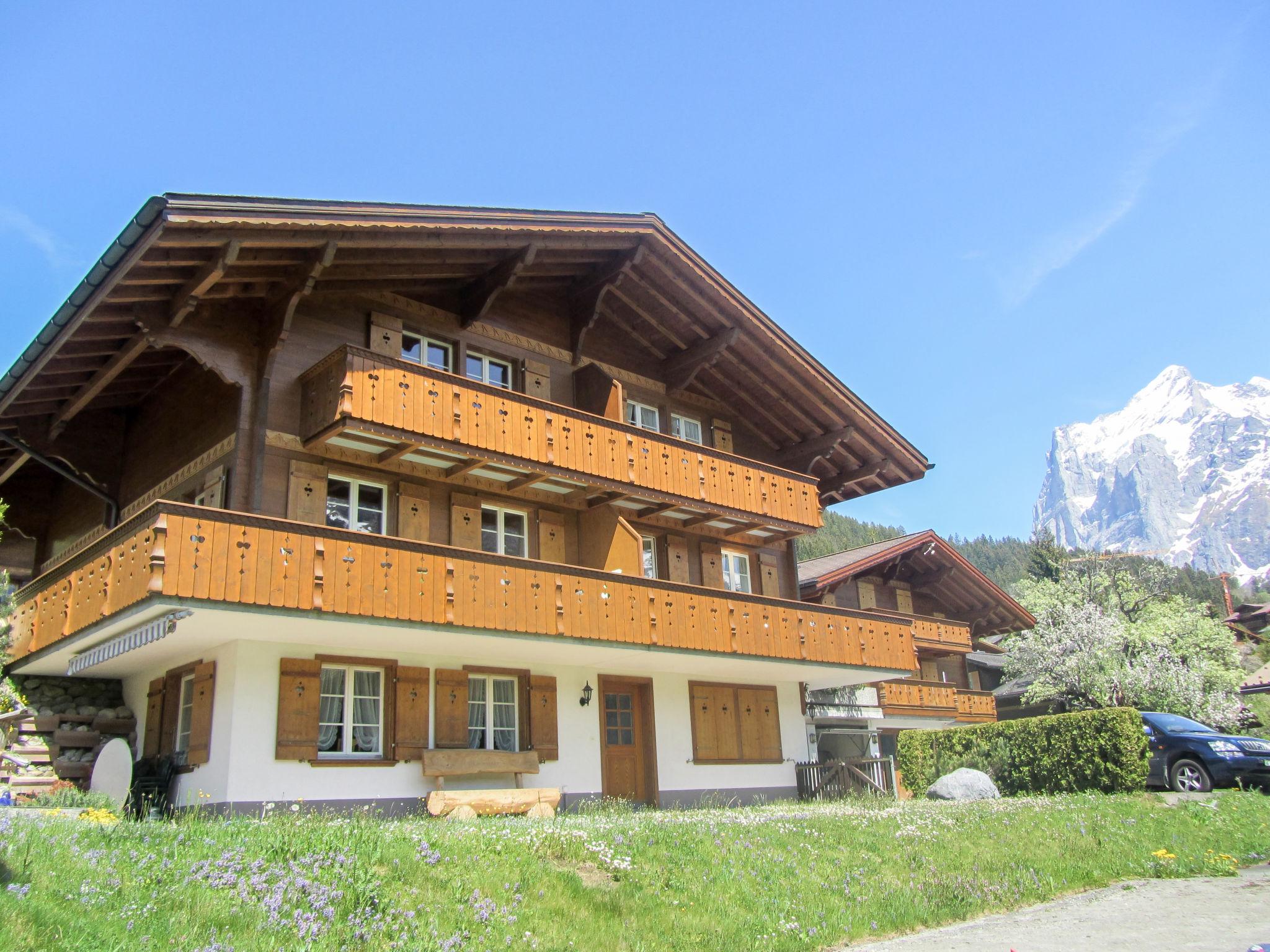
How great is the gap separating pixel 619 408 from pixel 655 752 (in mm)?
6728

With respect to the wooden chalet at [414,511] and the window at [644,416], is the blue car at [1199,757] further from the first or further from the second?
the window at [644,416]

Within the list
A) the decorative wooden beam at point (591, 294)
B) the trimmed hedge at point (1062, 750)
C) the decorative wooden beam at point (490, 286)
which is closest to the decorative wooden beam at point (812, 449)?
the decorative wooden beam at point (591, 294)

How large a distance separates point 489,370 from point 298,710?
25.9 ft

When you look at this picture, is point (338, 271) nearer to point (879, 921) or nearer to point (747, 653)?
point (747, 653)

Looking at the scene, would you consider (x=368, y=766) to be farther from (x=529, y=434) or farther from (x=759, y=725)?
(x=759, y=725)

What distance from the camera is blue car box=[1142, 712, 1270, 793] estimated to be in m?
20.8

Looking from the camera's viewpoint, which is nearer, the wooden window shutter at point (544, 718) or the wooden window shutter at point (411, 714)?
the wooden window shutter at point (411, 714)

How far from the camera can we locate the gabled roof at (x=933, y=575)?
34.8m

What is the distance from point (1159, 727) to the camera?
22750 millimetres

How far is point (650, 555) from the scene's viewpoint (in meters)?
23.0

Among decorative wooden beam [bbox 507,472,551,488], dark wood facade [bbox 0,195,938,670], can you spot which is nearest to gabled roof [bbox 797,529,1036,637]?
dark wood facade [bbox 0,195,938,670]

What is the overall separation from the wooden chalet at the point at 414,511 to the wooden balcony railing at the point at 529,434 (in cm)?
6

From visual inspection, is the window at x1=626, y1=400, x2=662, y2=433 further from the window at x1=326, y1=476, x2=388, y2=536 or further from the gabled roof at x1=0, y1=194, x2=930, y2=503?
the window at x1=326, y1=476, x2=388, y2=536

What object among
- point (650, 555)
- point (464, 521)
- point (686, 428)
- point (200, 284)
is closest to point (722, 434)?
point (686, 428)
